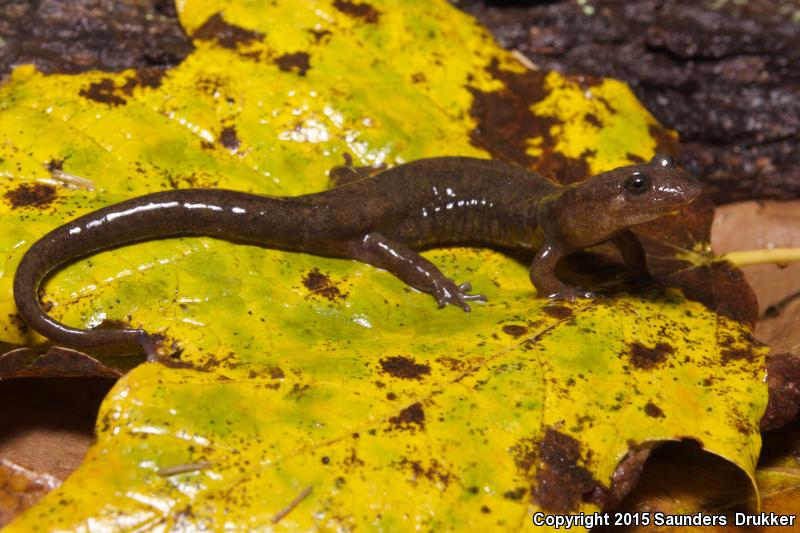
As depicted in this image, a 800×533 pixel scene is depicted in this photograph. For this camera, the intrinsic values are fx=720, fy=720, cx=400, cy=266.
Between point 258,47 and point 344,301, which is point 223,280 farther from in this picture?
point 258,47

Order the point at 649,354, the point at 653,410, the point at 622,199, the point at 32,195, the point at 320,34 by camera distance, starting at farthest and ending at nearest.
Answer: the point at 320,34 < the point at 622,199 < the point at 32,195 < the point at 649,354 < the point at 653,410

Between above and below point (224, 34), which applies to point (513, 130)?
below

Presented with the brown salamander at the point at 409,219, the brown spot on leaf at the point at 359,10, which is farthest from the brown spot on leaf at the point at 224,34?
the brown salamander at the point at 409,219

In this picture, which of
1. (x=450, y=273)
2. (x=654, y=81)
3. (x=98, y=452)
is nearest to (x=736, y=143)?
(x=654, y=81)

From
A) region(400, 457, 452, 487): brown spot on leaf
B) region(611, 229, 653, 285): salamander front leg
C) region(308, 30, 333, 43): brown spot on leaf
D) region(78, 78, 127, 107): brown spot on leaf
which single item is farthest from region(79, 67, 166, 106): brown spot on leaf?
region(611, 229, 653, 285): salamander front leg

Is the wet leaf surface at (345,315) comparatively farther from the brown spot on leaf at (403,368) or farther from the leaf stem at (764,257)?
the leaf stem at (764,257)

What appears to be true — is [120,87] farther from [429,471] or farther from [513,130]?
[429,471]

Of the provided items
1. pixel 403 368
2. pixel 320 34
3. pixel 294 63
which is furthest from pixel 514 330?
pixel 320 34
